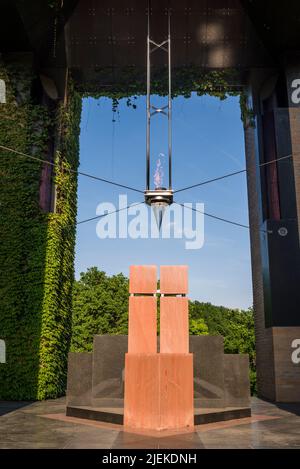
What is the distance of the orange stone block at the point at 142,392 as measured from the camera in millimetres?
7328

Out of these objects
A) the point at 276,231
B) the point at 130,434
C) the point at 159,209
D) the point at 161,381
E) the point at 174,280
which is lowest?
the point at 130,434

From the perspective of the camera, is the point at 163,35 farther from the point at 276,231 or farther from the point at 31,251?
the point at 31,251

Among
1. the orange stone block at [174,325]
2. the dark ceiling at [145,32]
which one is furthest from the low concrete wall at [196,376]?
the dark ceiling at [145,32]

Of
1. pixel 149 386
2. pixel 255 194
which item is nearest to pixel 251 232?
pixel 255 194

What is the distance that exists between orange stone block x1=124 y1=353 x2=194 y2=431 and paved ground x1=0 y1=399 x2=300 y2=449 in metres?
0.36

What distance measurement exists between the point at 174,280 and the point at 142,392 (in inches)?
78.2

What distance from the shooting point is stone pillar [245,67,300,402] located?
1252cm

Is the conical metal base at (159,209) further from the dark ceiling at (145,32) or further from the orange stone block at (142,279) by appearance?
the dark ceiling at (145,32)

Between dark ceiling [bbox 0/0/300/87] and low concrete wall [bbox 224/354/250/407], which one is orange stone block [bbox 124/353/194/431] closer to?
low concrete wall [bbox 224/354/250/407]

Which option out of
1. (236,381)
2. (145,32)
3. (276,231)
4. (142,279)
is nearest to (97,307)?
(276,231)

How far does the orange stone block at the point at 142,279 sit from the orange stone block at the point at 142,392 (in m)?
1.15

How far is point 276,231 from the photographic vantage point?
13195 millimetres

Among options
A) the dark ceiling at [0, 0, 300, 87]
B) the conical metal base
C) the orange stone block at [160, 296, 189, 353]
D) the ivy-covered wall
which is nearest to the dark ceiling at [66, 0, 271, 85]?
the dark ceiling at [0, 0, 300, 87]
